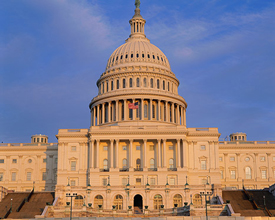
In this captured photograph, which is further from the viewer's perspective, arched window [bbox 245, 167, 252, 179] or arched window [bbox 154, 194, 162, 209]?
arched window [bbox 245, 167, 252, 179]

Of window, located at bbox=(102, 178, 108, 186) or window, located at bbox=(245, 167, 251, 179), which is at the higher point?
window, located at bbox=(245, 167, 251, 179)

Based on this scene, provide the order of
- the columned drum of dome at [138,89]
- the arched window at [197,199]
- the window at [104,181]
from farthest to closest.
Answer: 1. the columned drum of dome at [138,89]
2. the window at [104,181]
3. the arched window at [197,199]

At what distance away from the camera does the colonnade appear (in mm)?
135000

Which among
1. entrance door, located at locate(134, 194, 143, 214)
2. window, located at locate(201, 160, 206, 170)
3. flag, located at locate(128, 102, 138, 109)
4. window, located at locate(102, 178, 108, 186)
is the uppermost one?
flag, located at locate(128, 102, 138, 109)

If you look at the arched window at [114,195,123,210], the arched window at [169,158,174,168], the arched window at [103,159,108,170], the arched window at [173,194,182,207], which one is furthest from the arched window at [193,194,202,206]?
the arched window at [103,159,108,170]

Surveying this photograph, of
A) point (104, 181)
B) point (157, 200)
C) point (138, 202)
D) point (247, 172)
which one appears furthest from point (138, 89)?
point (157, 200)

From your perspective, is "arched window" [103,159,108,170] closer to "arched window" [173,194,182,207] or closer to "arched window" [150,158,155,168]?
"arched window" [150,158,155,168]

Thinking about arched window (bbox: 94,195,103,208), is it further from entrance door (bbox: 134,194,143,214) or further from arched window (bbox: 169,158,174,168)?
arched window (bbox: 169,158,174,168)

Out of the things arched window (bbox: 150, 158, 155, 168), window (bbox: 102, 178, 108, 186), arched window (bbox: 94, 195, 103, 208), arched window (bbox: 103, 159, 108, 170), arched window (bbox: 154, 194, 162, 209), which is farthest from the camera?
arched window (bbox: 103, 159, 108, 170)

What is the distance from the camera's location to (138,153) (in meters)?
120

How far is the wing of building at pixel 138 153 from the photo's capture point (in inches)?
3976

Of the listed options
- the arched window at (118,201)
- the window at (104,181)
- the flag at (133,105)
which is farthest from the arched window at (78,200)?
the flag at (133,105)

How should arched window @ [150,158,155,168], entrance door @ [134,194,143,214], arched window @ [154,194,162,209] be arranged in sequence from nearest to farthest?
arched window @ [154,194,162,209] < entrance door @ [134,194,143,214] < arched window @ [150,158,155,168]

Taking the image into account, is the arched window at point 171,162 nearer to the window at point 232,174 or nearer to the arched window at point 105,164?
the arched window at point 105,164
